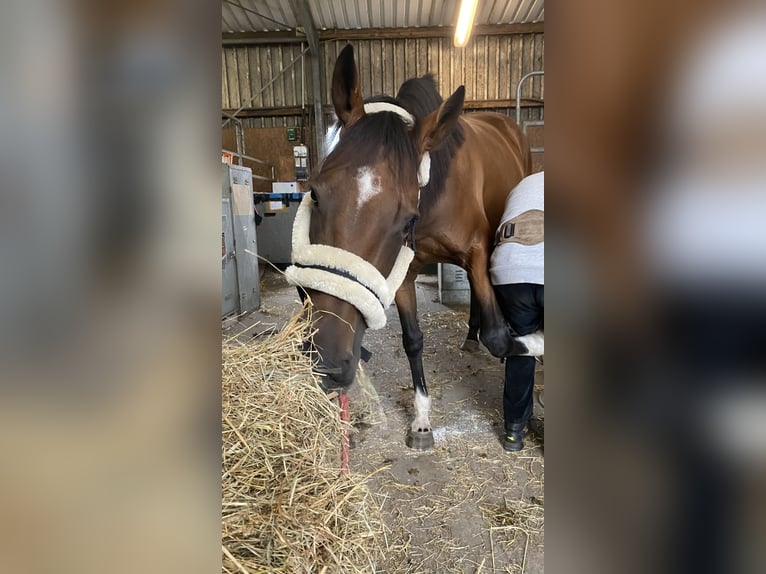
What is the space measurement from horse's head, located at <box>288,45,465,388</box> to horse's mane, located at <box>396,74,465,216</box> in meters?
0.30

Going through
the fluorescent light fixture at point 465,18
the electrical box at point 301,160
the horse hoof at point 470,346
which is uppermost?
the fluorescent light fixture at point 465,18

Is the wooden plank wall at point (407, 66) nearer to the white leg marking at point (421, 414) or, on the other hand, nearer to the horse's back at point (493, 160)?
the horse's back at point (493, 160)

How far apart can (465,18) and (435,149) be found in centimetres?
375

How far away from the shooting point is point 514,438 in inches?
83.1

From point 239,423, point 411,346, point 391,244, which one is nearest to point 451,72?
point 411,346

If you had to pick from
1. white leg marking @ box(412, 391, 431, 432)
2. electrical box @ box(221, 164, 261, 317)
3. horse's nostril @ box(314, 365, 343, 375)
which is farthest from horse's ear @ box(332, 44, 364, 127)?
electrical box @ box(221, 164, 261, 317)

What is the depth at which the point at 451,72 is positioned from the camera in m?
8.55

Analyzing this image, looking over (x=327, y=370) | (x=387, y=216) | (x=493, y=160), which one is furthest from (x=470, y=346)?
(x=327, y=370)

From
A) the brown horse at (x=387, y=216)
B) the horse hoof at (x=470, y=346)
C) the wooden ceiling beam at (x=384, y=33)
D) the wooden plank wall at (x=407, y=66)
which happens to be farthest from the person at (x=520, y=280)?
the wooden ceiling beam at (x=384, y=33)

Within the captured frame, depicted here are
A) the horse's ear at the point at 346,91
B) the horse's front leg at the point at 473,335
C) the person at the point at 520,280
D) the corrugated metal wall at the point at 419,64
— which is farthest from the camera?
the corrugated metal wall at the point at 419,64

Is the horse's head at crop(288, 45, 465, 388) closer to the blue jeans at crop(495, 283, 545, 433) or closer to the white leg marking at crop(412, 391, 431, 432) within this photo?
the blue jeans at crop(495, 283, 545, 433)

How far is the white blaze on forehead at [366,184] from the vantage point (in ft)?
4.35
